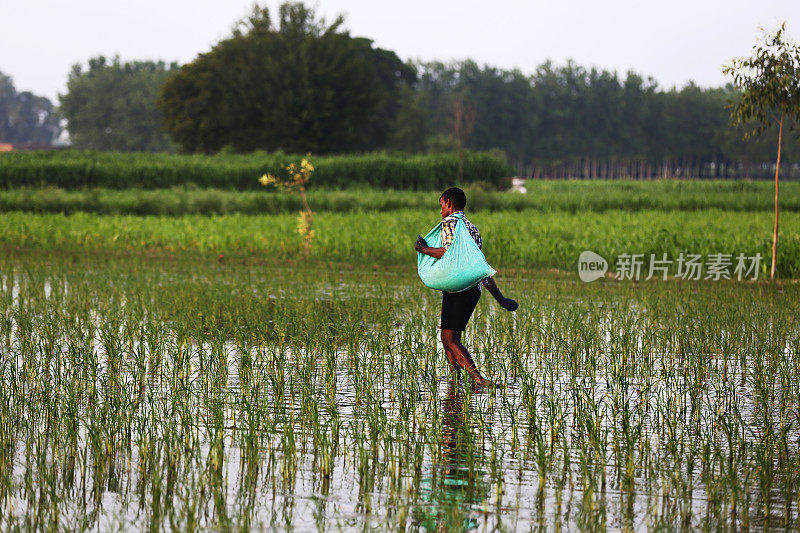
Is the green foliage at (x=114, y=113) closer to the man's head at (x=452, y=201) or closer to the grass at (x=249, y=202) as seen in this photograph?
the grass at (x=249, y=202)

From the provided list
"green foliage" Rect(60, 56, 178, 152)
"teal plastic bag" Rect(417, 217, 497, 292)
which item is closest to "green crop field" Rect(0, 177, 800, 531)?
"teal plastic bag" Rect(417, 217, 497, 292)

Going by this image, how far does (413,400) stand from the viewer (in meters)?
7.55

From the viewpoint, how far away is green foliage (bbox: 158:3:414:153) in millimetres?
58656

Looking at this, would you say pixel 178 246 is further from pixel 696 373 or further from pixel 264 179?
pixel 696 373

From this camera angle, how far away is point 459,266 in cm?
855

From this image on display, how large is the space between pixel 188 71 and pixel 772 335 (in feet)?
186

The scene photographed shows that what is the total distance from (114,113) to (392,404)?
130 m

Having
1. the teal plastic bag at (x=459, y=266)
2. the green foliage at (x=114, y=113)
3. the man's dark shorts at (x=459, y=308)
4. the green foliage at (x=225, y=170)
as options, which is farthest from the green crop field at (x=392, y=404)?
the green foliage at (x=114, y=113)

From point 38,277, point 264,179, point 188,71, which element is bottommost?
point 38,277

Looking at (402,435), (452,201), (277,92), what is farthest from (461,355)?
(277,92)

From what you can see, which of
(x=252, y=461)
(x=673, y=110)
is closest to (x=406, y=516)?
(x=252, y=461)

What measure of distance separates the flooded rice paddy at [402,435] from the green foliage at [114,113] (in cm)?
11795

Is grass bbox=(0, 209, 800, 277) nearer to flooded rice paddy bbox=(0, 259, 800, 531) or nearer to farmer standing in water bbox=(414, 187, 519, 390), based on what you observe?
flooded rice paddy bbox=(0, 259, 800, 531)

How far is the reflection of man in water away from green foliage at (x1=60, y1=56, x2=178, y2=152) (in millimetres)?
121197
